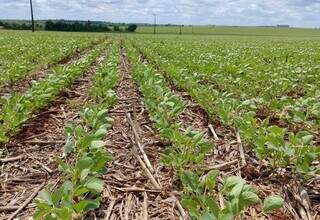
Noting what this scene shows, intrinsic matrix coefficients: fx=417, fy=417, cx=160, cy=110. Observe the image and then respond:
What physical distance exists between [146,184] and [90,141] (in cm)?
54

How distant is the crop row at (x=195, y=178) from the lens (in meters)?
2.14

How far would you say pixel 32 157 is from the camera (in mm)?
3807

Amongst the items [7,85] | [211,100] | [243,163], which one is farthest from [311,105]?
[7,85]

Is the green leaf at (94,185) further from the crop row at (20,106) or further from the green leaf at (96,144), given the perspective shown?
the crop row at (20,106)

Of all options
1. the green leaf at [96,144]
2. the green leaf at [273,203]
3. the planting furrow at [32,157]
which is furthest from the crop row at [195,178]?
the planting furrow at [32,157]

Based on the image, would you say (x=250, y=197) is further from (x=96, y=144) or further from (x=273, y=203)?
(x=96, y=144)

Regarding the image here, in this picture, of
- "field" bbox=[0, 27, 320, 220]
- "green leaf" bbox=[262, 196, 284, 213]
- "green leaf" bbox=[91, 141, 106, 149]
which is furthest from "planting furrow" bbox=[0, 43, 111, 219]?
"green leaf" bbox=[262, 196, 284, 213]

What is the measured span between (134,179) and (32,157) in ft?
3.61

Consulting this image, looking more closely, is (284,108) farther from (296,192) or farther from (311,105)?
(296,192)

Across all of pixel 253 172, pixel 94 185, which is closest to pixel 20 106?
pixel 94 185

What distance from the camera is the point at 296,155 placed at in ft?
10.4

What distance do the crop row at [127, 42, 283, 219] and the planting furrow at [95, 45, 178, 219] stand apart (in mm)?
157

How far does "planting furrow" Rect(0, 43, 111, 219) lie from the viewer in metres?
3.03

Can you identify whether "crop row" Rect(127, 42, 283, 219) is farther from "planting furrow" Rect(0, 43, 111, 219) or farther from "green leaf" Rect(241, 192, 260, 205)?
"planting furrow" Rect(0, 43, 111, 219)
